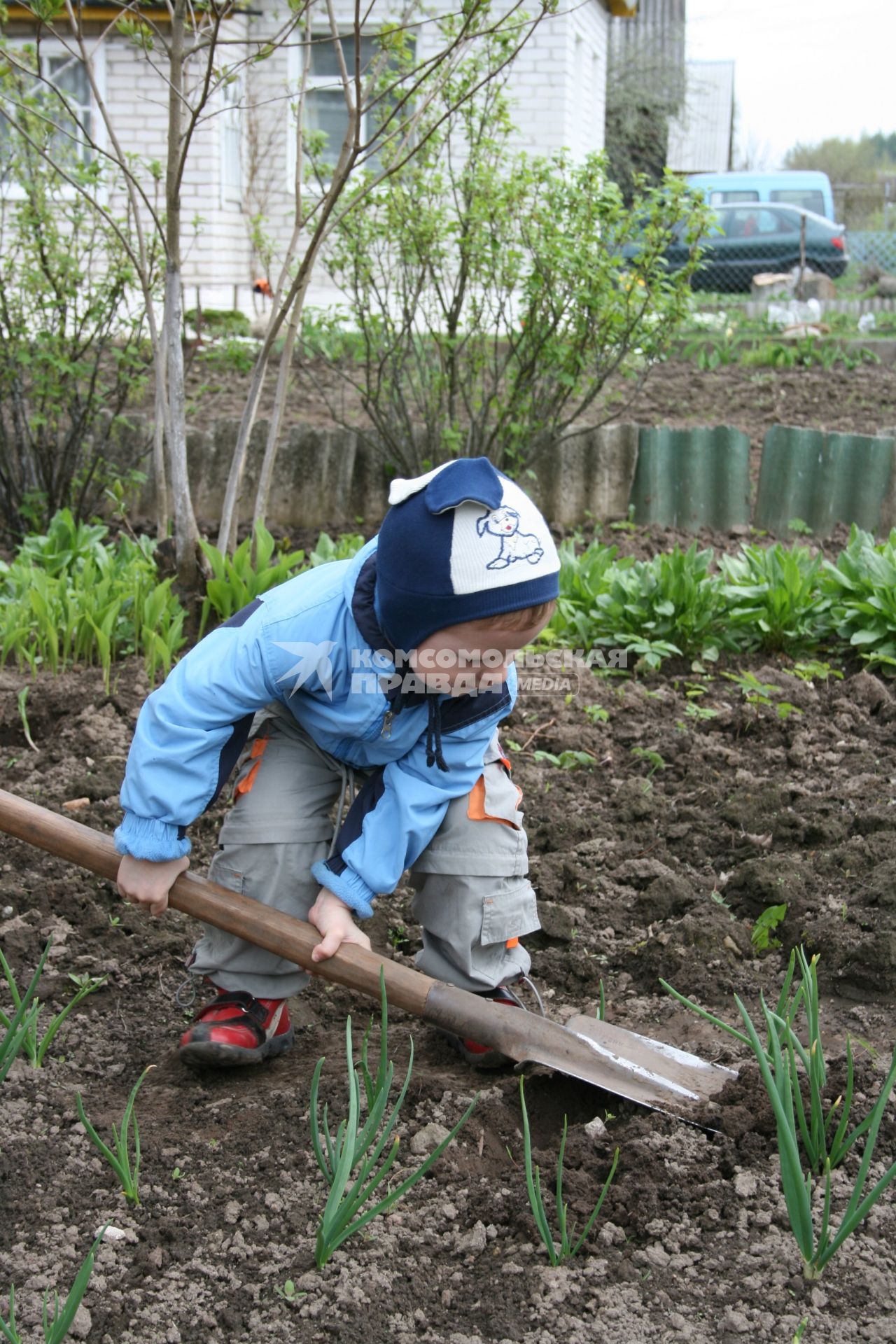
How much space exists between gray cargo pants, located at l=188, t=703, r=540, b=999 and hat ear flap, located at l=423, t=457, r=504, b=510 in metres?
0.63

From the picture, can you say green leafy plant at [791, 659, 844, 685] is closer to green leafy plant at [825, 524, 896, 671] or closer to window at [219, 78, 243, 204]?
green leafy plant at [825, 524, 896, 671]

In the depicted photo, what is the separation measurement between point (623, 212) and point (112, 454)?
8.29 ft

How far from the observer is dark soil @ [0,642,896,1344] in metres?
1.53

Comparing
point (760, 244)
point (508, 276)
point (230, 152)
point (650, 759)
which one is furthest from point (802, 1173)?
point (760, 244)

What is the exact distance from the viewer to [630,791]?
307 centimetres

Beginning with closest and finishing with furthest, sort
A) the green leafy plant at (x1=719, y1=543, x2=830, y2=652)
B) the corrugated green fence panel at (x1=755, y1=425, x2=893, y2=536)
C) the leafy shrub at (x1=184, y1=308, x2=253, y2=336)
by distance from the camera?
the green leafy plant at (x1=719, y1=543, x2=830, y2=652) → the corrugated green fence panel at (x1=755, y1=425, x2=893, y2=536) → the leafy shrub at (x1=184, y1=308, x2=253, y2=336)

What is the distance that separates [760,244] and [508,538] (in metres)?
17.4

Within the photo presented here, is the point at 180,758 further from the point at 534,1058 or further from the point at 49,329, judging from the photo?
the point at 49,329

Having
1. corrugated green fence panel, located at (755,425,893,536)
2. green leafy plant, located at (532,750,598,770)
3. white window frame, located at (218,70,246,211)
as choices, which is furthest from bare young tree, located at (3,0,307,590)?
white window frame, located at (218,70,246,211)

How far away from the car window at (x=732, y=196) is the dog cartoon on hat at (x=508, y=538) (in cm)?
1913

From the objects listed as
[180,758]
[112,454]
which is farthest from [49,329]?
[180,758]

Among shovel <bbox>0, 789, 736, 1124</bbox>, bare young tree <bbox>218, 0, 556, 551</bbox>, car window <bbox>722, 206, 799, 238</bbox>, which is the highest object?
car window <bbox>722, 206, 799, 238</bbox>

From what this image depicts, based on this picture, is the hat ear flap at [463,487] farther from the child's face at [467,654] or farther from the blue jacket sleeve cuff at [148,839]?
the blue jacket sleeve cuff at [148,839]

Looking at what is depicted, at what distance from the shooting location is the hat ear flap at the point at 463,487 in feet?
5.76
